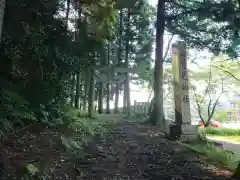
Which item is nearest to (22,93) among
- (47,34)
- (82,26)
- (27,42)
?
(27,42)

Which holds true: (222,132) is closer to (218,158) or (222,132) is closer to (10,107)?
(218,158)

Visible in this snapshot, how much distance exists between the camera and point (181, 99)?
10.1 m

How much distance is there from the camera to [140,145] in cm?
862

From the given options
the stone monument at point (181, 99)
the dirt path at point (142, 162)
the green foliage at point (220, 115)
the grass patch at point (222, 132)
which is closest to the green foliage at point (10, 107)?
the dirt path at point (142, 162)

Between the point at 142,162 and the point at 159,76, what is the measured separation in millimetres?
7678

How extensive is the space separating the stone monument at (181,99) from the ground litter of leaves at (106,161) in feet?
4.70

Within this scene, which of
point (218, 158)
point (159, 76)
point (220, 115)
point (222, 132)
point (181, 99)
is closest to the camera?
point (218, 158)

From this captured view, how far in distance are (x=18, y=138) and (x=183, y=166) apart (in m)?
3.71

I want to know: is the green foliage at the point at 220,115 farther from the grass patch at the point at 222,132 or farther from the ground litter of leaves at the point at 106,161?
the ground litter of leaves at the point at 106,161

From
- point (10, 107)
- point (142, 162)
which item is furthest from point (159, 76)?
point (10, 107)

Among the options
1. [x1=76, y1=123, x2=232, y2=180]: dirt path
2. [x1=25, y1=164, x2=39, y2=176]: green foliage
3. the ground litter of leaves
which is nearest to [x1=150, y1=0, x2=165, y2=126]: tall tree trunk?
[x1=76, y1=123, x2=232, y2=180]: dirt path

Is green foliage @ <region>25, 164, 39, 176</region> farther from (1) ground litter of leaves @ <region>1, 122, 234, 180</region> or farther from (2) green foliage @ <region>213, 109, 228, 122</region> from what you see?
(2) green foliage @ <region>213, 109, 228, 122</region>

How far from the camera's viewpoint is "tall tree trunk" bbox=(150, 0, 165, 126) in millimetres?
13711

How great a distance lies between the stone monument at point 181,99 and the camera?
31.8ft
